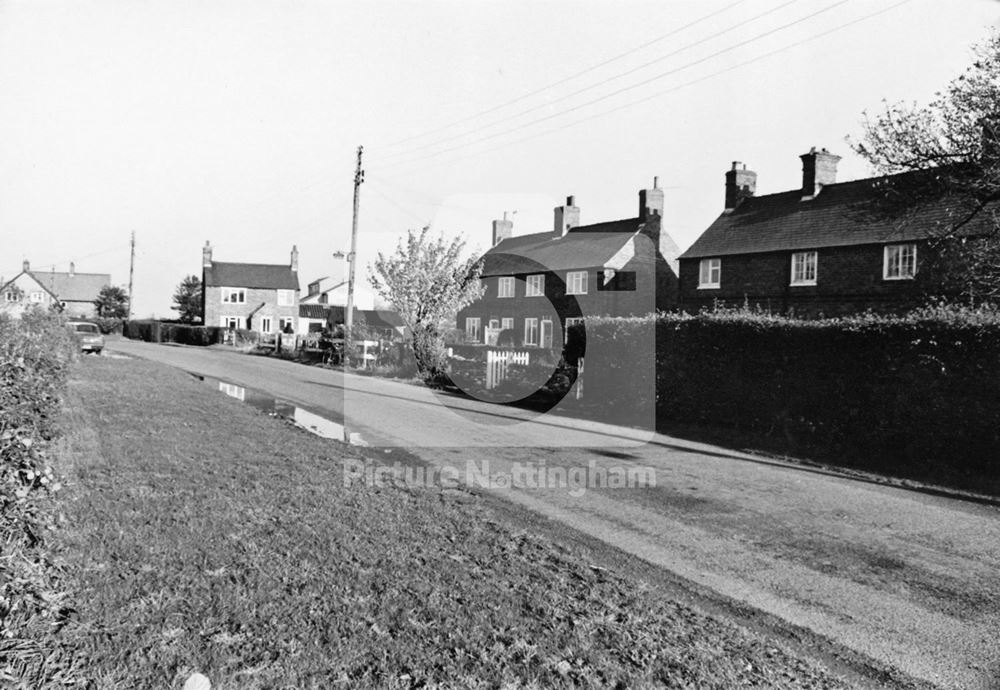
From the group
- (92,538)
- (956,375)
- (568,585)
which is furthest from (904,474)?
(92,538)

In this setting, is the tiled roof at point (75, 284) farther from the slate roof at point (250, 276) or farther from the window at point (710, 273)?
the window at point (710, 273)

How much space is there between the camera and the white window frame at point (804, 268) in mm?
32562

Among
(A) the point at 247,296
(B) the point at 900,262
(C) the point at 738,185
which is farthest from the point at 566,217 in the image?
(A) the point at 247,296

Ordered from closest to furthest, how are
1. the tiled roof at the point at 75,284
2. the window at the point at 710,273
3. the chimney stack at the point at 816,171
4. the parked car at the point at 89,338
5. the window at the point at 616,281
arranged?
the parked car at the point at 89,338
the chimney stack at the point at 816,171
the window at the point at 710,273
the window at the point at 616,281
the tiled roof at the point at 75,284

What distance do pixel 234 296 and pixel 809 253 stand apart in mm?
65634

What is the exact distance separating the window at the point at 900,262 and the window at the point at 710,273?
28.8ft

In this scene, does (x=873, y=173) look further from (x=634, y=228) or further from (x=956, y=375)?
(x=634, y=228)

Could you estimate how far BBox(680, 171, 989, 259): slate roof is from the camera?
29.8 meters

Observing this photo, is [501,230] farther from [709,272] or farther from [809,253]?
[809,253]

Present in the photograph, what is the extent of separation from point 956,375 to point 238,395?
16.3m

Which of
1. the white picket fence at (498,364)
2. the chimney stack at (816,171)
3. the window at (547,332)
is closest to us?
the white picket fence at (498,364)

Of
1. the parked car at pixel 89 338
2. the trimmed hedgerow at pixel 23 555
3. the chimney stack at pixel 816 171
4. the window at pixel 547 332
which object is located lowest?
the trimmed hedgerow at pixel 23 555

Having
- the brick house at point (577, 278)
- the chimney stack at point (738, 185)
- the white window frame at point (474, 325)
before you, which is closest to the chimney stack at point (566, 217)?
the brick house at point (577, 278)

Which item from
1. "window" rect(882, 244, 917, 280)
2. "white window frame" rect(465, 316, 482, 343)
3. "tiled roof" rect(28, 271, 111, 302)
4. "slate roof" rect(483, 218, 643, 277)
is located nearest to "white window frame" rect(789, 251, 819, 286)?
"window" rect(882, 244, 917, 280)
